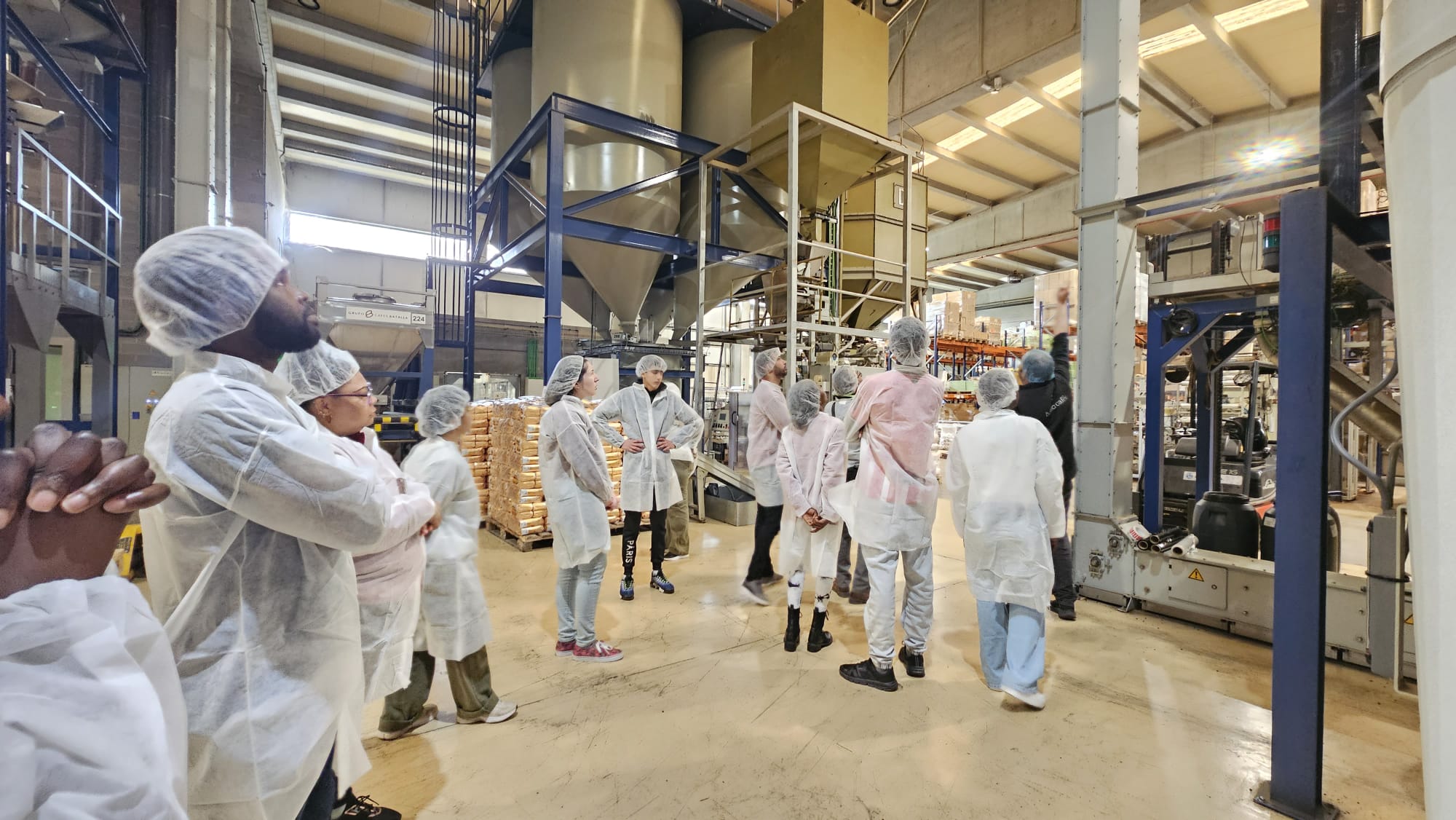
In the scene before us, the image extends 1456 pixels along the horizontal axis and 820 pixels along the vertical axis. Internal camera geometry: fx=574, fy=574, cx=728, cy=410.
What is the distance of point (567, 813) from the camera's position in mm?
2076

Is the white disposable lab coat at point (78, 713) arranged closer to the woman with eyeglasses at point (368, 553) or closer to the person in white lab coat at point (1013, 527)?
the woman with eyeglasses at point (368, 553)

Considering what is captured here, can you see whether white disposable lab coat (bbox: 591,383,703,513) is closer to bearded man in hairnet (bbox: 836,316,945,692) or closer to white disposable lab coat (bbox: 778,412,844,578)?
white disposable lab coat (bbox: 778,412,844,578)

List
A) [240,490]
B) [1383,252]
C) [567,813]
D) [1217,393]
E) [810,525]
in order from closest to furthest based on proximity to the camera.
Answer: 1. [240,490]
2. [567,813]
3. [1383,252]
4. [810,525]
5. [1217,393]

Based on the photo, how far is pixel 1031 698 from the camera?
279 cm

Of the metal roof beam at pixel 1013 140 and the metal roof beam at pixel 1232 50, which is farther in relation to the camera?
the metal roof beam at pixel 1013 140

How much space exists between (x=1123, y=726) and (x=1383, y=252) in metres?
2.44

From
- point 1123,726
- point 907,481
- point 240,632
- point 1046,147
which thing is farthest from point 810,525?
point 1046,147

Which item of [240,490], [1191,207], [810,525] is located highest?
[1191,207]

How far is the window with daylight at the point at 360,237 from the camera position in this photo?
1286 centimetres

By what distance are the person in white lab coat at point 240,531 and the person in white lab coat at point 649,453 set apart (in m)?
3.10

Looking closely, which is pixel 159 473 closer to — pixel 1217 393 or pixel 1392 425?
pixel 1392 425

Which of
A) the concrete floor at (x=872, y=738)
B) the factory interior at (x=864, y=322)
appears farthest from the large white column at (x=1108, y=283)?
the concrete floor at (x=872, y=738)

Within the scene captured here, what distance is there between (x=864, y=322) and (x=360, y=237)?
483 inches

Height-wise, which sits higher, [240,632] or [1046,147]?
[1046,147]
